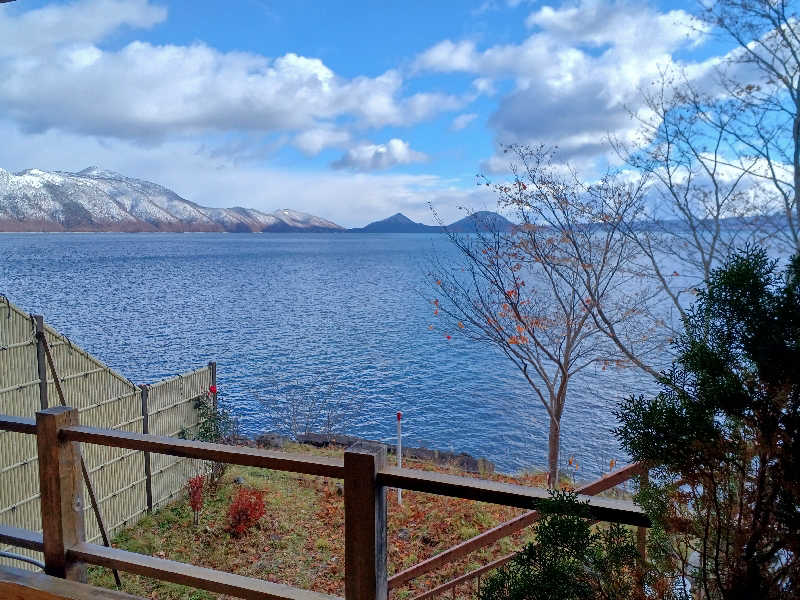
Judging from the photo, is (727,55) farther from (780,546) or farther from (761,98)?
(780,546)

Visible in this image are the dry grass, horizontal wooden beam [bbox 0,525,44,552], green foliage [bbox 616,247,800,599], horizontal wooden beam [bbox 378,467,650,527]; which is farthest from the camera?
the dry grass

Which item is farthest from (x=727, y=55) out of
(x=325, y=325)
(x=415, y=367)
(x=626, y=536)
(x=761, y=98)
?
(x=325, y=325)

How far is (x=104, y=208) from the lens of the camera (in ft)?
272

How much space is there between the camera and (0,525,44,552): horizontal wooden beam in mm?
1932

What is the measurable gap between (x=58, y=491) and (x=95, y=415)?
16.1 ft

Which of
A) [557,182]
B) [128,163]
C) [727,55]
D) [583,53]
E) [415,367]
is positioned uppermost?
[128,163]

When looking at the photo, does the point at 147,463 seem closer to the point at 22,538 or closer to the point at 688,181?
the point at 22,538

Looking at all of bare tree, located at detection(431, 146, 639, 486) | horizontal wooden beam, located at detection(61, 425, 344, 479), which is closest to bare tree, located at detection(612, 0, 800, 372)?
bare tree, located at detection(431, 146, 639, 486)

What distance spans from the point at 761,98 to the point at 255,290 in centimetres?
3215

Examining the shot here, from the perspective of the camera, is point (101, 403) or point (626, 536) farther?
point (101, 403)

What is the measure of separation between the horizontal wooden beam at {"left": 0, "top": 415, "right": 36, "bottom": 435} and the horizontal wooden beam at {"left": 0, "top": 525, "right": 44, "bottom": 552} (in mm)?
339

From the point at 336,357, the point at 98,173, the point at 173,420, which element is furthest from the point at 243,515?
the point at 98,173

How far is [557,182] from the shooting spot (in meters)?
7.63

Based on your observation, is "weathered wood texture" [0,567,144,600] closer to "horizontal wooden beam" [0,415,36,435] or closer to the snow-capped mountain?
"horizontal wooden beam" [0,415,36,435]
